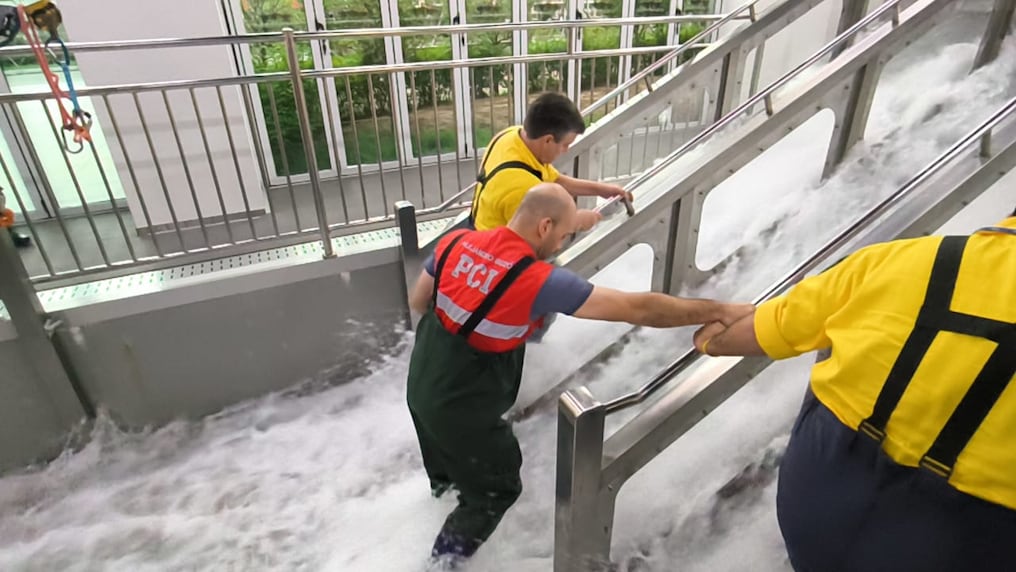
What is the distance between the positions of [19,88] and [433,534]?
501 centimetres

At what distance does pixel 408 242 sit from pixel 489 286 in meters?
1.33

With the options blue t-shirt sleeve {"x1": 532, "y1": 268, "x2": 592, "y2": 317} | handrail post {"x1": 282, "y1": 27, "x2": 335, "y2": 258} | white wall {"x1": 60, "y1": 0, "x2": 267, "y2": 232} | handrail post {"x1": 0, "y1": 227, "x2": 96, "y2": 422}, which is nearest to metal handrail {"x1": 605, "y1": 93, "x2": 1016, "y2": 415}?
blue t-shirt sleeve {"x1": 532, "y1": 268, "x2": 592, "y2": 317}

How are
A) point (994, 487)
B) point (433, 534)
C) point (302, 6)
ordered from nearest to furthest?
point (994, 487)
point (433, 534)
point (302, 6)

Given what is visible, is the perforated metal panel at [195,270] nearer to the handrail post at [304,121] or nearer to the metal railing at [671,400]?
the handrail post at [304,121]

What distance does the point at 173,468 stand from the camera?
275 cm

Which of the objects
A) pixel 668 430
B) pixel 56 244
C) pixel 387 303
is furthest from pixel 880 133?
pixel 56 244

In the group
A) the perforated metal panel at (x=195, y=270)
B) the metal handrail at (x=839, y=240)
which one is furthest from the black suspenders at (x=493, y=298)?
the perforated metal panel at (x=195, y=270)

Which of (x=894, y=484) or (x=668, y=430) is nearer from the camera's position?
(x=894, y=484)

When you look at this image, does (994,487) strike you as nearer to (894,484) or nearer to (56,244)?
(894,484)

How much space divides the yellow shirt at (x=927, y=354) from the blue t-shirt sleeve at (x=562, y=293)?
61 centimetres

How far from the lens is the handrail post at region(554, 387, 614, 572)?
1.36 m

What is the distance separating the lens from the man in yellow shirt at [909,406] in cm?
85

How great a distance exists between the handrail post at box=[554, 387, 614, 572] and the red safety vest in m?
0.31

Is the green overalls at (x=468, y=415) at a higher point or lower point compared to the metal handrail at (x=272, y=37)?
lower
